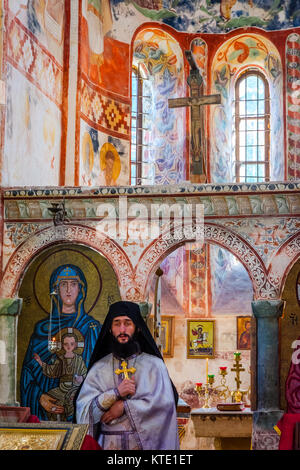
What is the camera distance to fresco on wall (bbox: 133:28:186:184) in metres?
17.8

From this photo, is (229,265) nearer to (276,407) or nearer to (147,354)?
(276,407)

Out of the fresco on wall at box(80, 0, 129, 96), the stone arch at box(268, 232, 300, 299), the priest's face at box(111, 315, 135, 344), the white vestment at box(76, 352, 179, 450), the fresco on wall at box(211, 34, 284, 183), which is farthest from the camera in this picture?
the fresco on wall at box(211, 34, 284, 183)

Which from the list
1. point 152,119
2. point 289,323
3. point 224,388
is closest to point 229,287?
point 224,388

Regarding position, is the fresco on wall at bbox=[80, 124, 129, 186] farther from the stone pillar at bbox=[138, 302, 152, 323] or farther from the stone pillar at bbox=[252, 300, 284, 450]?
the stone pillar at bbox=[252, 300, 284, 450]

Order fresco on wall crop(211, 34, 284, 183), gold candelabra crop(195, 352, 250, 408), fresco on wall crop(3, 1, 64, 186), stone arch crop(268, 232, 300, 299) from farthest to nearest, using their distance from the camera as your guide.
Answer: fresco on wall crop(211, 34, 284, 183) → gold candelabra crop(195, 352, 250, 408) → fresco on wall crop(3, 1, 64, 186) → stone arch crop(268, 232, 300, 299)

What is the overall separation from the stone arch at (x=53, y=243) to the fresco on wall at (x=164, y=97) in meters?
4.24

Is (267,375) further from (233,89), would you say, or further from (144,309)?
(233,89)

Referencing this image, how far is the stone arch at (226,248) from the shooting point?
13.3 meters

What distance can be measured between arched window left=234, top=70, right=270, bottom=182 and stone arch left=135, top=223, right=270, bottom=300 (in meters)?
4.70

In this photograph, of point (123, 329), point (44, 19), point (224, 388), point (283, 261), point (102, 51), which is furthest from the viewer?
point (102, 51)

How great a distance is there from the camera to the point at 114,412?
8117mm

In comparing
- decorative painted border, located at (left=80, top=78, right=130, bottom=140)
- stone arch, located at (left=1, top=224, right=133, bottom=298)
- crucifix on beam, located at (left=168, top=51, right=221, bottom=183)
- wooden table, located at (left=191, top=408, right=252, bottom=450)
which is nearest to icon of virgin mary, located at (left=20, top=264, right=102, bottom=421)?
stone arch, located at (left=1, top=224, right=133, bottom=298)

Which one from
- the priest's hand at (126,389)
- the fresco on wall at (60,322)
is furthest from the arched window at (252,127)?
the priest's hand at (126,389)

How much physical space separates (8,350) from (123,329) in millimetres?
5463
